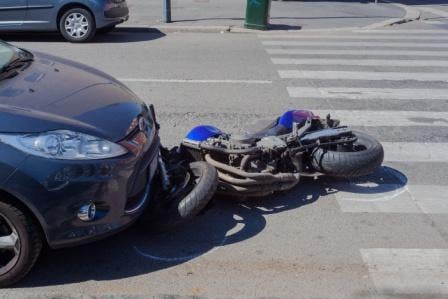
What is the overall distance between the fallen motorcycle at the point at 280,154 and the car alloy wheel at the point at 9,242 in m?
1.64

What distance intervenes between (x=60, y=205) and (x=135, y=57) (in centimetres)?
732

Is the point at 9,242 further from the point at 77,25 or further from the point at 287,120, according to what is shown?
the point at 77,25

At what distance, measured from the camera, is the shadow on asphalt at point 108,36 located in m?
12.3

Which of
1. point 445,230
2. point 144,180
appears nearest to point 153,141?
point 144,180

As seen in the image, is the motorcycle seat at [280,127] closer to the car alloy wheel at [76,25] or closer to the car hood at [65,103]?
the car hood at [65,103]

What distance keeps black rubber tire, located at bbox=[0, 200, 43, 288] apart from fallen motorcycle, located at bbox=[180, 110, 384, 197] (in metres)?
1.56

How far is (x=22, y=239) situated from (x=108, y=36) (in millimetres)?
10176

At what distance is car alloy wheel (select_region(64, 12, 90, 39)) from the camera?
39.3ft

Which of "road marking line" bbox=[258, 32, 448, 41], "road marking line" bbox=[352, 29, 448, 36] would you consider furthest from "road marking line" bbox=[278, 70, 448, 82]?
"road marking line" bbox=[352, 29, 448, 36]

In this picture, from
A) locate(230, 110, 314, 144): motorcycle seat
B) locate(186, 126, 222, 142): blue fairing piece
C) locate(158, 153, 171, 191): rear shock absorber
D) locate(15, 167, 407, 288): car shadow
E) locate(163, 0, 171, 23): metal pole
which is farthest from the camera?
locate(163, 0, 171, 23): metal pole

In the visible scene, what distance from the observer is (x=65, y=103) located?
12.0 feet

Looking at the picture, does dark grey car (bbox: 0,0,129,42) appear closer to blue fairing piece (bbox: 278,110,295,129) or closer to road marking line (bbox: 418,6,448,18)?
blue fairing piece (bbox: 278,110,295,129)

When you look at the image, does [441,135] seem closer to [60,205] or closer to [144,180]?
[144,180]

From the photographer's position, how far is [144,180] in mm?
3783
